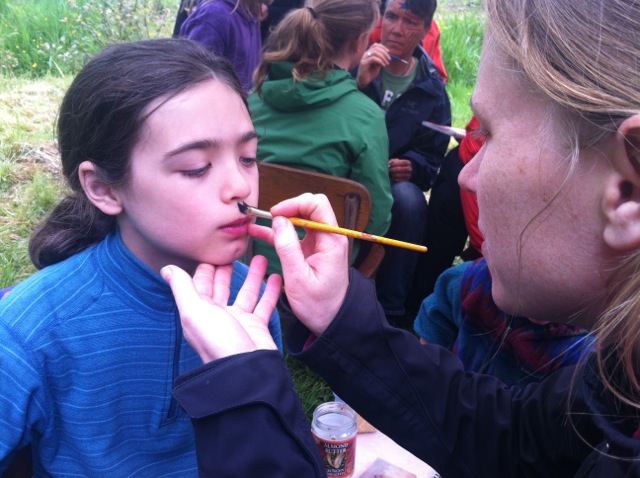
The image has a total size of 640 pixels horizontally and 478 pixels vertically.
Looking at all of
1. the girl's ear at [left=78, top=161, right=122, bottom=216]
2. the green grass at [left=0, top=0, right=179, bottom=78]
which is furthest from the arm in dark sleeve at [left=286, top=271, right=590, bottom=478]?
the green grass at [left=0, top=0, right=179, bottom=78]

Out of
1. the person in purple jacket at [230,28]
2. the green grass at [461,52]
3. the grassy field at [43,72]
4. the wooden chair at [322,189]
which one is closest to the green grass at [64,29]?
the grassy field at [43,72]

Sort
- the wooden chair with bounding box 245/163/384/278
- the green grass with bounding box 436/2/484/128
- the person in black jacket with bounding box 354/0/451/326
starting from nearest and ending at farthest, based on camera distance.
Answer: the wooden chair with bounding box 245/163/384/278 < the person in black jacket with bounding box 354/0/451/326 < the green grass with bounding box 436/2/484/128

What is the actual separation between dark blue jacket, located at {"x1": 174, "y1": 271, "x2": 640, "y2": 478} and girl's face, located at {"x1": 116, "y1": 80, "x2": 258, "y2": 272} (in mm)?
289

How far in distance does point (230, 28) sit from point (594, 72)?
290cm

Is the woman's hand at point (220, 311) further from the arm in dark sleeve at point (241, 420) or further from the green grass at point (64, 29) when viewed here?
the green grass at point (64, 29)

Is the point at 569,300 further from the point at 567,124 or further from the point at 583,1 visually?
the point at 583,1

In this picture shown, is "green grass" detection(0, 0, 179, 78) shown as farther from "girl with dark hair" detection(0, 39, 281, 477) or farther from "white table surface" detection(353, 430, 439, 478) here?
"white table surface" detection(353, 430, 439, 478)

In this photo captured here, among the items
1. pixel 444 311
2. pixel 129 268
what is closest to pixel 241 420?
pixel 129 268

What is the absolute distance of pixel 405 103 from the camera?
352 cm

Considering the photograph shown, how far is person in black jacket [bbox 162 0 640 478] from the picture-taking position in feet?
2.80

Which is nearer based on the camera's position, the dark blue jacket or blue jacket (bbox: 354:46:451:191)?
the dark blue jacket

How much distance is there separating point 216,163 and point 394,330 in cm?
52

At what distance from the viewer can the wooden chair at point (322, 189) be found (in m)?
2.24

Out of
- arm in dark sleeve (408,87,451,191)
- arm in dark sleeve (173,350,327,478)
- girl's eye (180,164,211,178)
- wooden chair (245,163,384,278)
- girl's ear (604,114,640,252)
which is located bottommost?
arm in dark sleeve (408,87,451,191)
